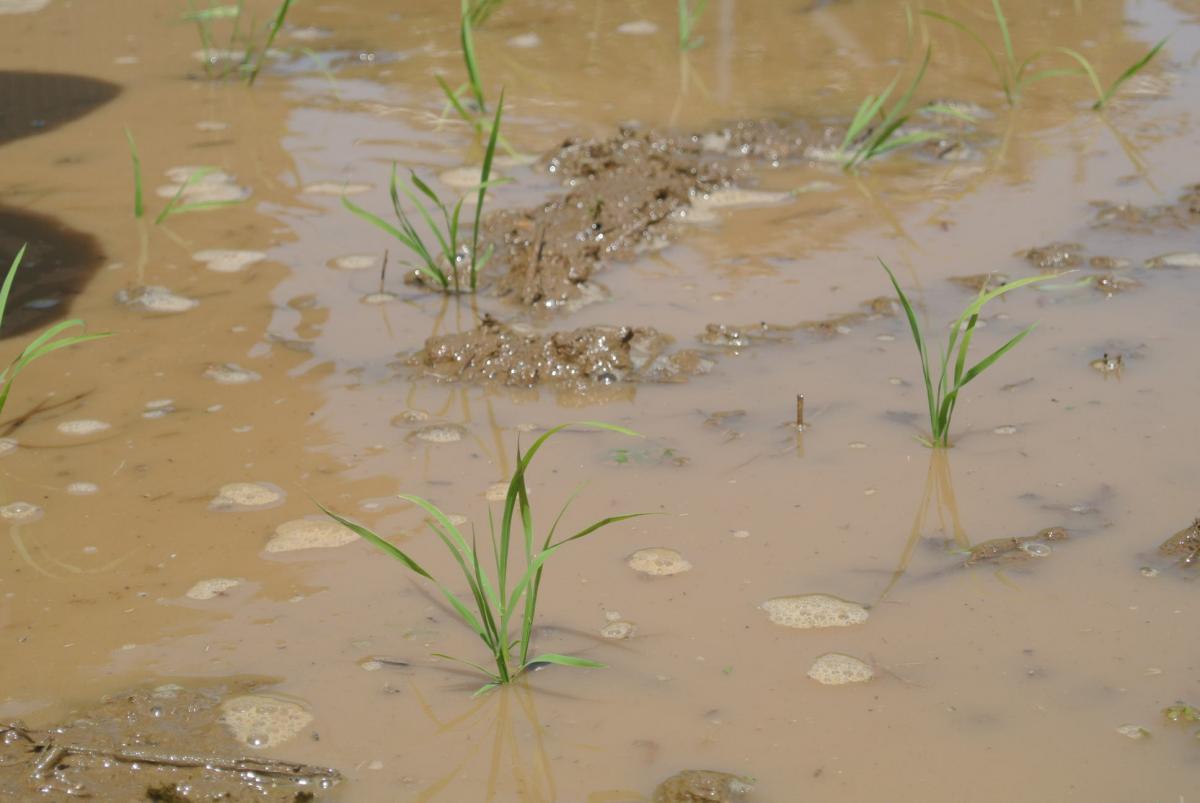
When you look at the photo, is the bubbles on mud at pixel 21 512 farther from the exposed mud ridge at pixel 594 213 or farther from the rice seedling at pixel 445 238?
the exposed mud ridge at pixel 594 213

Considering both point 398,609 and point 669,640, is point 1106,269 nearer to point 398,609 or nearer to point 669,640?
point 669,640

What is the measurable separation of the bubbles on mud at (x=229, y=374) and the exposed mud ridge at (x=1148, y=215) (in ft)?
7.15

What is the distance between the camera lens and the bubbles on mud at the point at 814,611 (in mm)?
1984

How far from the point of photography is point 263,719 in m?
1.82

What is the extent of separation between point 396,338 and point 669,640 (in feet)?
4.20

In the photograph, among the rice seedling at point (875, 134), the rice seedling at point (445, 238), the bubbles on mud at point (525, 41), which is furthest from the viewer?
the bubbles on mud at point (525, 41)

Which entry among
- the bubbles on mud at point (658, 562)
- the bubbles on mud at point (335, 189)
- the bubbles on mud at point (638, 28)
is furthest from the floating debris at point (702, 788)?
the bubbles on mud at point (638, 28)

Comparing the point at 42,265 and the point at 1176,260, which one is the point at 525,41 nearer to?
the point at 42,265

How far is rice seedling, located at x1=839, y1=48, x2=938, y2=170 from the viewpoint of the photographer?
147 inches

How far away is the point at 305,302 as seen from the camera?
3139 mm

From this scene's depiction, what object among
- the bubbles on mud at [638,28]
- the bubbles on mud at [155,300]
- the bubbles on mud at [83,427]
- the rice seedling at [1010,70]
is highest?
the bubbles on mud at [638,28]

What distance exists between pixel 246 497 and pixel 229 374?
527 millimetres

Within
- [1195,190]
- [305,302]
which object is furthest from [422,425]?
[1195,190]

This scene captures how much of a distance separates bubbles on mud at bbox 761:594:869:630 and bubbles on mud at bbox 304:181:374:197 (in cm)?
Answer: 219
